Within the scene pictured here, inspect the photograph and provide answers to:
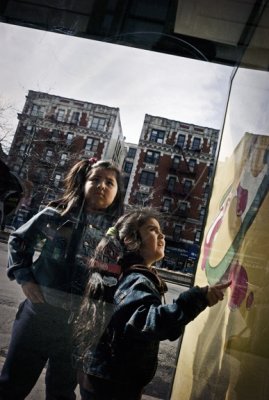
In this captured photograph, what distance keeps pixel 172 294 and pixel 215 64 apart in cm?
60

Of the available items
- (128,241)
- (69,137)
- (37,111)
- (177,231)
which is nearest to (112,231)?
(128,241)

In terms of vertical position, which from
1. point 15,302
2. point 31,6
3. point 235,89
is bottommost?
point 15,302

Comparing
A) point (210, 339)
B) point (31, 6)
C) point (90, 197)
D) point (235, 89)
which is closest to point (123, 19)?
point (31, 6)

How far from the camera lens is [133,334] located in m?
0.58

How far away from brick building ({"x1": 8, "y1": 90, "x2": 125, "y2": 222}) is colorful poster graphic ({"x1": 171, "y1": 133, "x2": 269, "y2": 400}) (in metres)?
0.28

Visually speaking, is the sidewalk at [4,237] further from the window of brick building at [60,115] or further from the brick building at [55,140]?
the window of brick building at [60,115]

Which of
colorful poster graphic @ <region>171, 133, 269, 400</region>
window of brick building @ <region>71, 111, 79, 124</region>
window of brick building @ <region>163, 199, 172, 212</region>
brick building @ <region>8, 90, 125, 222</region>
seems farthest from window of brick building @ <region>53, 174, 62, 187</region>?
colorful poster graphic @ <region>171, 133, 269, 400</region>

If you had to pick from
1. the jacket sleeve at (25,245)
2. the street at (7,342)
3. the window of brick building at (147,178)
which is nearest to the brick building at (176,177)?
the window of brick building at (147,178)

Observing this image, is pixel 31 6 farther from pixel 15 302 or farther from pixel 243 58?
pixel 15 302

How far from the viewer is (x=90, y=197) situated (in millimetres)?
703

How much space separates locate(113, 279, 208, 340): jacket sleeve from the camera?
497 mm

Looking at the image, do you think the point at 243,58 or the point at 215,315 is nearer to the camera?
the point at 215,315

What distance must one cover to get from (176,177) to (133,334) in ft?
1.19

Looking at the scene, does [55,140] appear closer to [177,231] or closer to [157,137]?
[157,137]
